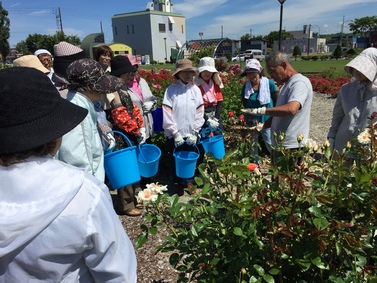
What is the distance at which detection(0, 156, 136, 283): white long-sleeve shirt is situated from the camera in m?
0.83

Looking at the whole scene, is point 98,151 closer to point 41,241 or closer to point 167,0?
point 41,241

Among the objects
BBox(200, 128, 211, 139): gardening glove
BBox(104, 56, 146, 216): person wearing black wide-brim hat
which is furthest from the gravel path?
BBox(200, 128, 211, 139): gardening glove

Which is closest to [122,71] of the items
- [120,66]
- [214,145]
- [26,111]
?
[120,66]

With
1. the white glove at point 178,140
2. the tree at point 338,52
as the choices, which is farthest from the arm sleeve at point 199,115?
the tree at point 338,52

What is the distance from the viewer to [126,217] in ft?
11.1

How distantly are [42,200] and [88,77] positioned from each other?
58.6 inches

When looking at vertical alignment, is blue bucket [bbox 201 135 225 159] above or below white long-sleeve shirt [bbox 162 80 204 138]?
below

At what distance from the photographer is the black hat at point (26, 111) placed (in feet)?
2.75

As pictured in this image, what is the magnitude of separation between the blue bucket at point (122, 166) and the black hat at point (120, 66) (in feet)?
3.51

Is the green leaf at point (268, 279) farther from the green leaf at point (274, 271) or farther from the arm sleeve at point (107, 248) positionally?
the arm sleeve at point (107, 248)

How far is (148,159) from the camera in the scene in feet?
11.1

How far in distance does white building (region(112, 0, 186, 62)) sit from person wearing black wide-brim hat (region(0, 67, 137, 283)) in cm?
5478

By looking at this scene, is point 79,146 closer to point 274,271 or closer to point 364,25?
point 274,271

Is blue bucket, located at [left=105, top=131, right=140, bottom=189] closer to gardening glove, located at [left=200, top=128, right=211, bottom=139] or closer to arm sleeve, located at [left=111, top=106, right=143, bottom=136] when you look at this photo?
arm sleeve, located at [left=111, top=106, right=143, bottom=136]
